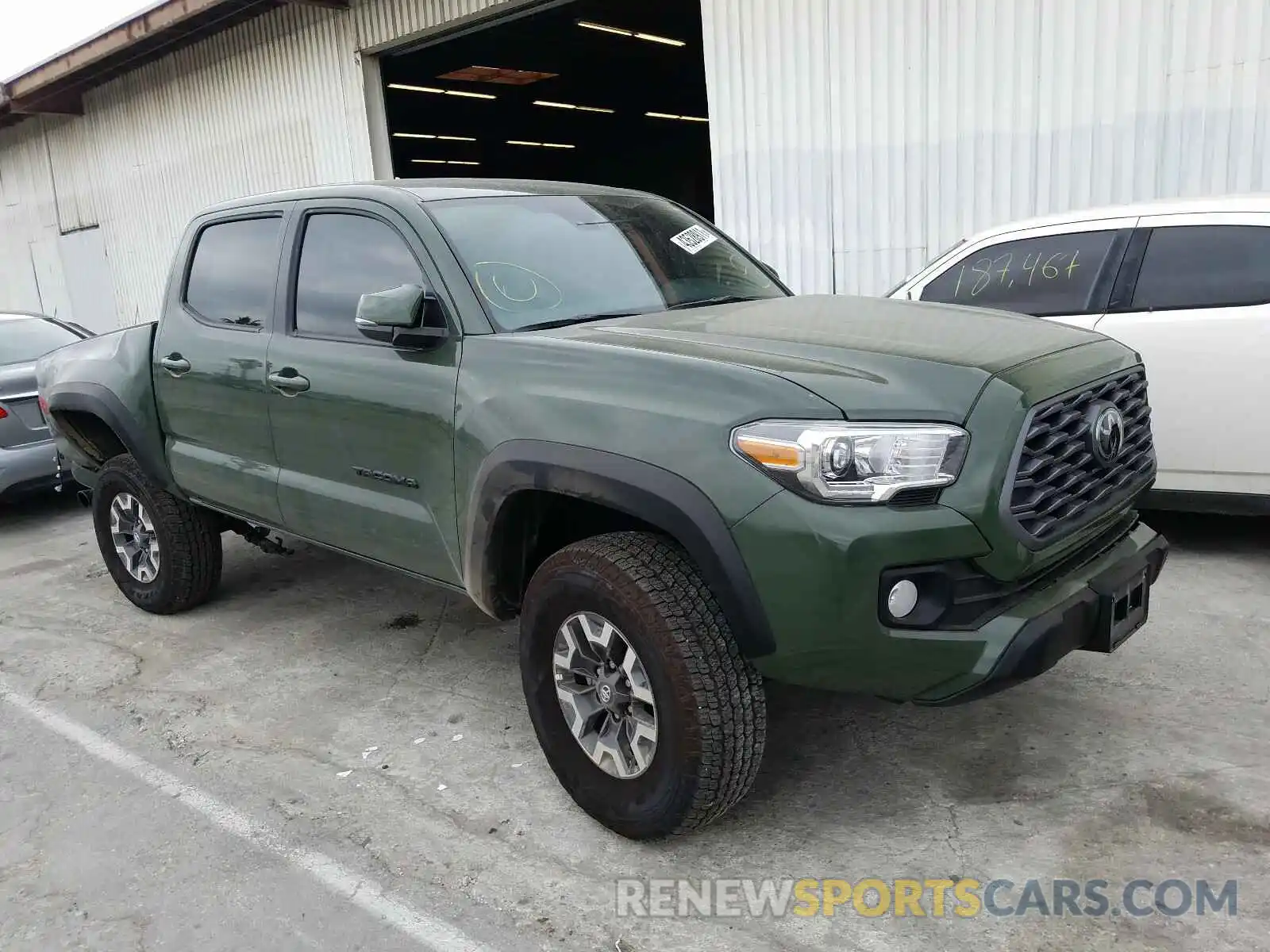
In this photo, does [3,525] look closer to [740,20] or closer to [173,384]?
[173,384]

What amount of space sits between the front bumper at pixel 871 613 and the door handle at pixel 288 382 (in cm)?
207

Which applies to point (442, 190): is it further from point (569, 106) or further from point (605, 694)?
point (569, 106)

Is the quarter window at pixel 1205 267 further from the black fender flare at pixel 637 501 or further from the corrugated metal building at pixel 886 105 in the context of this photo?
the black fender flare at pixel 637 501

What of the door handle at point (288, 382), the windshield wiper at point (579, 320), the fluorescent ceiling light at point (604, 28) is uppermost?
the fluorescent ceiling light at point (604, 28)

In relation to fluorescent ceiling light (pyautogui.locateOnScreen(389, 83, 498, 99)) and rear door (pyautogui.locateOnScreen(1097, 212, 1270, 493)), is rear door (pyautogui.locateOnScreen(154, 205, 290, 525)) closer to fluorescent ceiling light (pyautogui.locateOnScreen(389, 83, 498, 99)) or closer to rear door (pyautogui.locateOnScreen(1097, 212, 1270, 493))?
rear door (pyautogui.locateOnScreen(1097, 212, 1270, 493))

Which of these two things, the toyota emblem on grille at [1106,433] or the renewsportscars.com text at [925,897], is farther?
the toyota emblem on grille at [1106,433]

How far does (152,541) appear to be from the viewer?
16.3 ft

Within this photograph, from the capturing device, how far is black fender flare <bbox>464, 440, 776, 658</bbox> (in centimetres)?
248

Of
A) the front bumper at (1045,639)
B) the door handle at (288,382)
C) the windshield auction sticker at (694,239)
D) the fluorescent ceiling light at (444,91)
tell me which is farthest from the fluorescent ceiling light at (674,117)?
the front bumper at (1045,639)

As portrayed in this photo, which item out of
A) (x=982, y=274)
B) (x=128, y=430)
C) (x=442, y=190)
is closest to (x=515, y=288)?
(x=442, y=190)

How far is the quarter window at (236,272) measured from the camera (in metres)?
4.10

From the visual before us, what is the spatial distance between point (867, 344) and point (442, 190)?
1.81 m

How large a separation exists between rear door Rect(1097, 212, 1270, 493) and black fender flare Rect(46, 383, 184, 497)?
4654 mm

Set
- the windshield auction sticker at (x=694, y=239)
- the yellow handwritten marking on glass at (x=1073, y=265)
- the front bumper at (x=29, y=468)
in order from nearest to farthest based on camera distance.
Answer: the windshield auction sticker at (x=694, y=239) → the yellow handwritten marking on glass at (x=1073, y=265) → the front bumper at (x=29, y=468)
